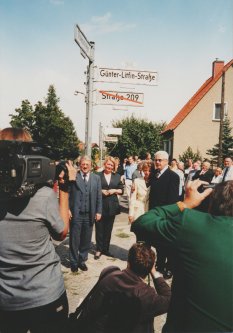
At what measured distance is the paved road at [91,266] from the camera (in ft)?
14.7

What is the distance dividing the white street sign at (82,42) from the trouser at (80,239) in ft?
9.73

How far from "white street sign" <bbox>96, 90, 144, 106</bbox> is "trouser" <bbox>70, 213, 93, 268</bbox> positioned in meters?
2.27

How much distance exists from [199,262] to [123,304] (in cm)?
89

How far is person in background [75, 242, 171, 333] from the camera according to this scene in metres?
2.26

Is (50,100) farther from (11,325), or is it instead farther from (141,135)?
(11,325)

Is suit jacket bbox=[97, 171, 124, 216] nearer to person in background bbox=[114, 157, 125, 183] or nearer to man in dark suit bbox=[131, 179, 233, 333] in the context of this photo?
person in background bbox=[114, 157, 125, 183]

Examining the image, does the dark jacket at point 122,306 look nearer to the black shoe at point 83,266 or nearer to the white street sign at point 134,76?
the black shoe at point 83,266

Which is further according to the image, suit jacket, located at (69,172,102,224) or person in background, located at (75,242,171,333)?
suit jacket, located at (69,172,102,224)

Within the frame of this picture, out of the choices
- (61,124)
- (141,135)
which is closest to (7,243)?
(141,135)

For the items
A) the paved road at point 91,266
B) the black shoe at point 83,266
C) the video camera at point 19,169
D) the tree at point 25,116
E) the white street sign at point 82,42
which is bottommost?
the paved road at point 91,266

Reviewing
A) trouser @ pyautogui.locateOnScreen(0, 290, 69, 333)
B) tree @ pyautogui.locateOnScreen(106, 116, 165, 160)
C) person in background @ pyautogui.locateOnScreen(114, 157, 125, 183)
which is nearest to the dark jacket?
trouser @ pyautogui.locateOnScreen(0, 290, 69, 333)

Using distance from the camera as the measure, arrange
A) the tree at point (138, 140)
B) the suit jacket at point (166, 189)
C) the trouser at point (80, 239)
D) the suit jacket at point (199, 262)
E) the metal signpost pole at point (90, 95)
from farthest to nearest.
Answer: the tree at point (138, 140)
the metal signpost pole at point (90, 95)
the trouser at point (80, 239)
the suit jacket at point (166, 189)
the suit jacket at point (199, 262)

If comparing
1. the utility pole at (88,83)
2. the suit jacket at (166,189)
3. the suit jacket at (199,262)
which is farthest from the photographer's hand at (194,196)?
the utility pole at (88,83)

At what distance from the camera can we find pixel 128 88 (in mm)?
→ 6367
